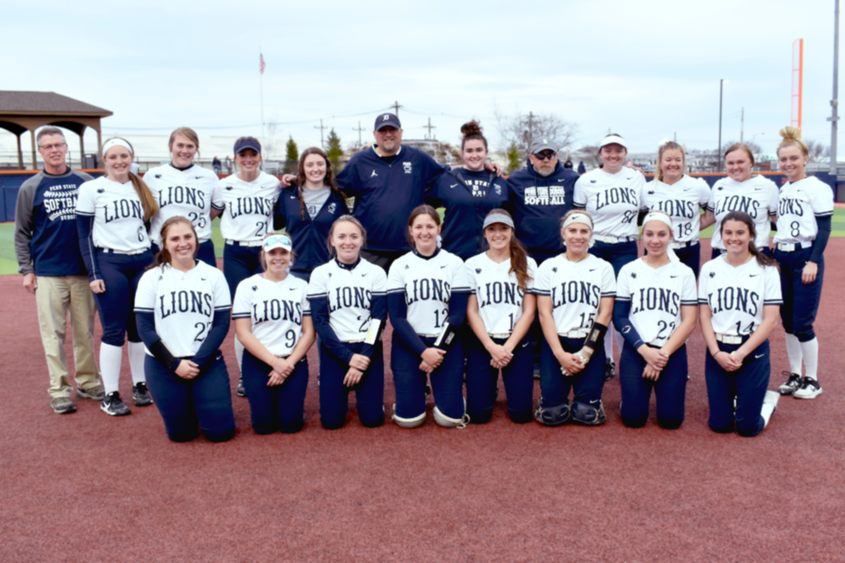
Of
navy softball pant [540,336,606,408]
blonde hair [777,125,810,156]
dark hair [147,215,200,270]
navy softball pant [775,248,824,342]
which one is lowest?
navy softball pant [540,336,606,408]

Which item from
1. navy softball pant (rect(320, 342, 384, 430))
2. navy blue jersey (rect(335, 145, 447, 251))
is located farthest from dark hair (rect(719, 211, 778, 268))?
navy softball pant (rect(320, 342, 384, 430))

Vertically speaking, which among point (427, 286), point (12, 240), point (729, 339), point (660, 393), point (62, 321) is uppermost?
point (12, 240)

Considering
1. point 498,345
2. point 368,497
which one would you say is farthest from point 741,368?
point 368,497

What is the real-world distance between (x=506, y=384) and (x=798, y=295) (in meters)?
2.40

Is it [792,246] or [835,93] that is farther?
[835,93]

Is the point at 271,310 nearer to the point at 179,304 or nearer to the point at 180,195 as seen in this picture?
the point at 179,304

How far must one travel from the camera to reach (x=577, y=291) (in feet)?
14.8

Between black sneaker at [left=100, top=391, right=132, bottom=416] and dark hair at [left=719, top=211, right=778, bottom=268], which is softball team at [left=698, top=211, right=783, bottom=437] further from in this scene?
black sneaker at [left=100, top=391, right=132, bottom=416]

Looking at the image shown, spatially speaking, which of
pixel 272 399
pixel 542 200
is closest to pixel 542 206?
pixel 542 200

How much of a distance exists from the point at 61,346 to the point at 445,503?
3430 mm

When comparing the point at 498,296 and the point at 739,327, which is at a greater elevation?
the point at 498,296

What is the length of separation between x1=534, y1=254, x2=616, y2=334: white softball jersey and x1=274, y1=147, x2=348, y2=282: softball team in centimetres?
186

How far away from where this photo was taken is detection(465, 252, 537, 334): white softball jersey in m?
4.57

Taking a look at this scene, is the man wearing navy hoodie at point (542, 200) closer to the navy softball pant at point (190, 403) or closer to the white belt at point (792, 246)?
the white belt at point (792, 246)
